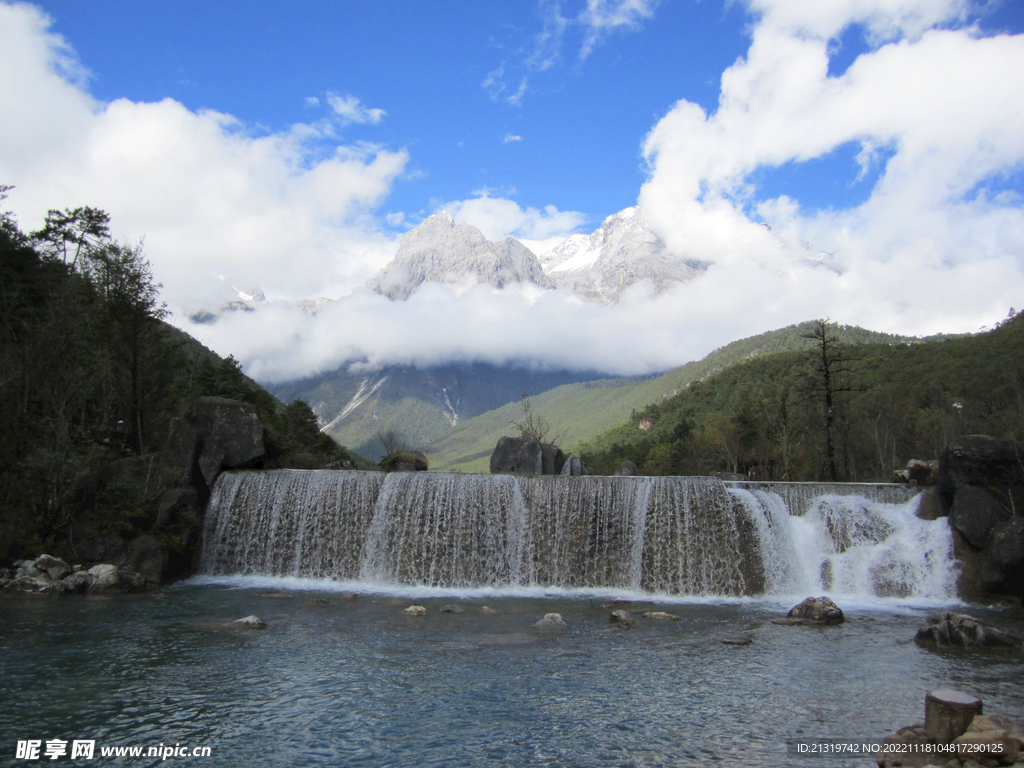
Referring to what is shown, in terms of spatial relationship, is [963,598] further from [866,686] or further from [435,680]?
[435,680]

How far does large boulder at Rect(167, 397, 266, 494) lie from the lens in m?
Result: 24.8

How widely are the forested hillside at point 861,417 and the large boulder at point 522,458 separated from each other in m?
13.0

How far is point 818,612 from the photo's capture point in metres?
16.1

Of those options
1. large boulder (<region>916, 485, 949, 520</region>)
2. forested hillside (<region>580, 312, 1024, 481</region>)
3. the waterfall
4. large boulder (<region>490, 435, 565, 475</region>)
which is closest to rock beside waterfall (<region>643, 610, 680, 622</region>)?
the waterfall

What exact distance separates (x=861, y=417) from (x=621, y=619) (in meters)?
38.3

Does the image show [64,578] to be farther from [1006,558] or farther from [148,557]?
[1006,558]

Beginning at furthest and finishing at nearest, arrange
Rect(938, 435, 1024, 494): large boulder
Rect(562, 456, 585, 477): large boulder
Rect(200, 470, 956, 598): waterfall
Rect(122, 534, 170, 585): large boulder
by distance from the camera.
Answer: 1. Rect(562, 456, 585, 477): large boulder
2. Rect(122, 534, 170, 585): large boulder
3. Rect(200, 470, 956, 598): waterfall
4. Rect(938, 435, 1024, 494): large boulder

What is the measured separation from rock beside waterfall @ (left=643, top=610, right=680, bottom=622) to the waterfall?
408 centimetres

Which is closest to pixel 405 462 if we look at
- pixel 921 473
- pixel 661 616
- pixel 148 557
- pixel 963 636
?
pixel 148 557

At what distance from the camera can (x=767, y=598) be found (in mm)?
19828

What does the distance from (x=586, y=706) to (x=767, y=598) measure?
11654mm

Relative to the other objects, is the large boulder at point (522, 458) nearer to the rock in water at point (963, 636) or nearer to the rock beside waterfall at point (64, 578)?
the rock beside waterfall at point (64, 578)

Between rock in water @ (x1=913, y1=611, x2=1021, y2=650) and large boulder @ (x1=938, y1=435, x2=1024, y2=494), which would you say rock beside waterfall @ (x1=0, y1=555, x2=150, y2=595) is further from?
large boulder @ (x1=938, y1=435, x2=1024, y2=494)

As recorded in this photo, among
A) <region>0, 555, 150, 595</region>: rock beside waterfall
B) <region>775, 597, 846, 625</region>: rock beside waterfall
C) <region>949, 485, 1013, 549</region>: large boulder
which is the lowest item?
<region>775, 597, 846, 625</region>: rock beside waterfall
